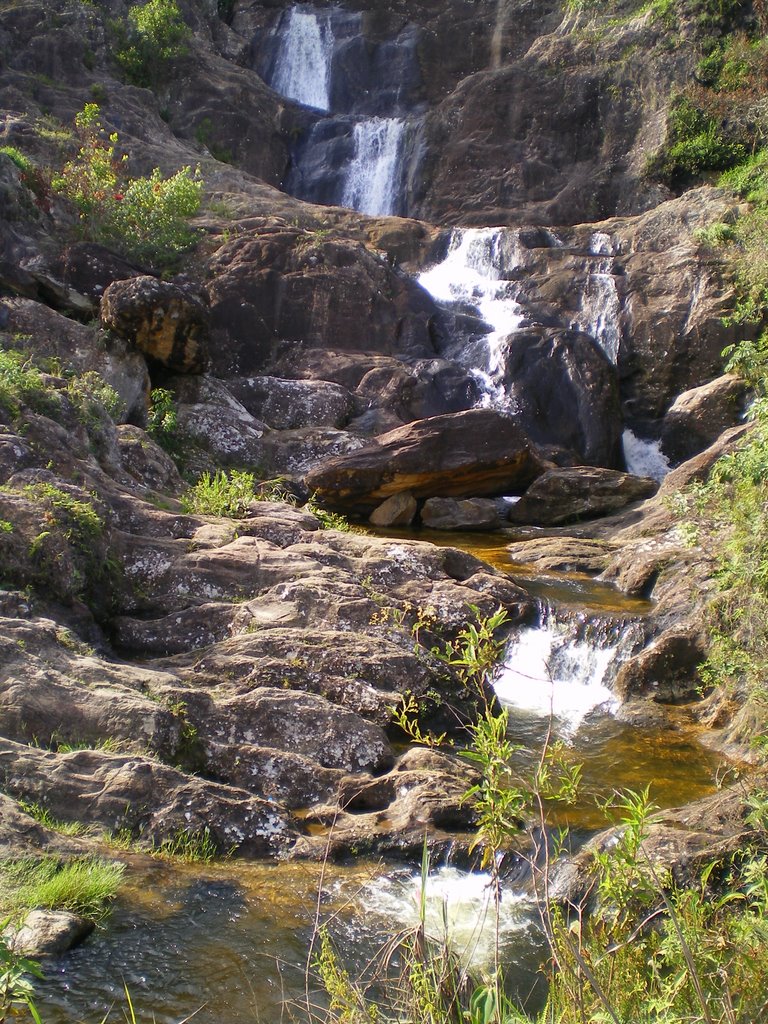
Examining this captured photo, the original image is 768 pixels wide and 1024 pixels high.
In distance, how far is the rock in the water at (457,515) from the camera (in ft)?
51.2

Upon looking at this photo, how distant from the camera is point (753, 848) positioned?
531 centimetres

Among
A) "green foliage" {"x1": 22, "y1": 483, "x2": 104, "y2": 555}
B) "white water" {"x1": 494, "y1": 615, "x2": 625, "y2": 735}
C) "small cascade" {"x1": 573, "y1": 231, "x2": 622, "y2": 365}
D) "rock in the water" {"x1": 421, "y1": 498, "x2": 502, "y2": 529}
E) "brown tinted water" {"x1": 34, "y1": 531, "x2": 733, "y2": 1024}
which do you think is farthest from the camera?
"small cascade" {"x1": 573, "y1": 231, "x2": 622, "y2": 365}

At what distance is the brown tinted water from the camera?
429 centimetres

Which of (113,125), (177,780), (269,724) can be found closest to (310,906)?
(177,780)

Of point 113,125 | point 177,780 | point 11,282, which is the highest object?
point 113,125

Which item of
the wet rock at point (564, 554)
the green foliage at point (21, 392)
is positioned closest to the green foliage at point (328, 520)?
the wet rock at point (564, 554)

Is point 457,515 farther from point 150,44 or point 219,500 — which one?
point 150,44

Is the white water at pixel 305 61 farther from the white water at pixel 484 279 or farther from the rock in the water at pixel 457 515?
the rock in the water at pixel 457 515

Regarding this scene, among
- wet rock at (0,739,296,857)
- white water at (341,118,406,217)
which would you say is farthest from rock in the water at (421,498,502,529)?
white water at (341,118,406,217)

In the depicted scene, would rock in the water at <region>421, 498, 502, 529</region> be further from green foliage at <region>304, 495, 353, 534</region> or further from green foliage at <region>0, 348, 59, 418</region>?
green foliage at <region>0, 348, 59, 418</region>

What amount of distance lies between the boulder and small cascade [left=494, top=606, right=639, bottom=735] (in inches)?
199

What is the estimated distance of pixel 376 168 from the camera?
28.7 metres

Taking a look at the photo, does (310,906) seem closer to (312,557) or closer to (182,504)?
(312,557)

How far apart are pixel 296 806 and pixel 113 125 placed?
21.9 meters
